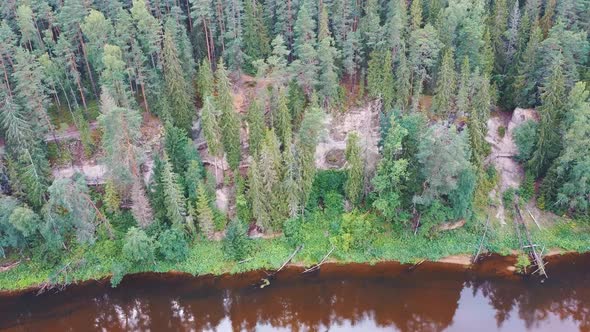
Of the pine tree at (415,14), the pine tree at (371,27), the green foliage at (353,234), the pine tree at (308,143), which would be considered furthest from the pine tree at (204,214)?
the pine tree at (415,14)

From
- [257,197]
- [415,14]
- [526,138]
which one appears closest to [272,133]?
[257,197]

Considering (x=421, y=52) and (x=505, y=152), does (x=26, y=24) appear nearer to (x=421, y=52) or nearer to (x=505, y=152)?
(x=421, y=52)

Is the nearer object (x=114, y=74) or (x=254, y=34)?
(x=114, y=74)

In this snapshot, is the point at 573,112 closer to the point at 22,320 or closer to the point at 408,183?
the point at 408,183

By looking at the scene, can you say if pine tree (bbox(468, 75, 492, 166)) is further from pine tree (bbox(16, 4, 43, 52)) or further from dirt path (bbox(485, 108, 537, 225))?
pine tree (bbox(16, 4, 43, 52))

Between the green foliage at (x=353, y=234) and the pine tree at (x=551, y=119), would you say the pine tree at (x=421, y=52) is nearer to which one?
the pine tree at (x=551, y=119)

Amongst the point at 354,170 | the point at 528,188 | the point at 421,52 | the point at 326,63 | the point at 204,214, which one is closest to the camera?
the point at 354,170

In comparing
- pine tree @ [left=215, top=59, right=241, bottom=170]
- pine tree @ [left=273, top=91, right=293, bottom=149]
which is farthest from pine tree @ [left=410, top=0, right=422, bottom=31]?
pine tree @ [left=215, top=59, right=241, bottom=170]
